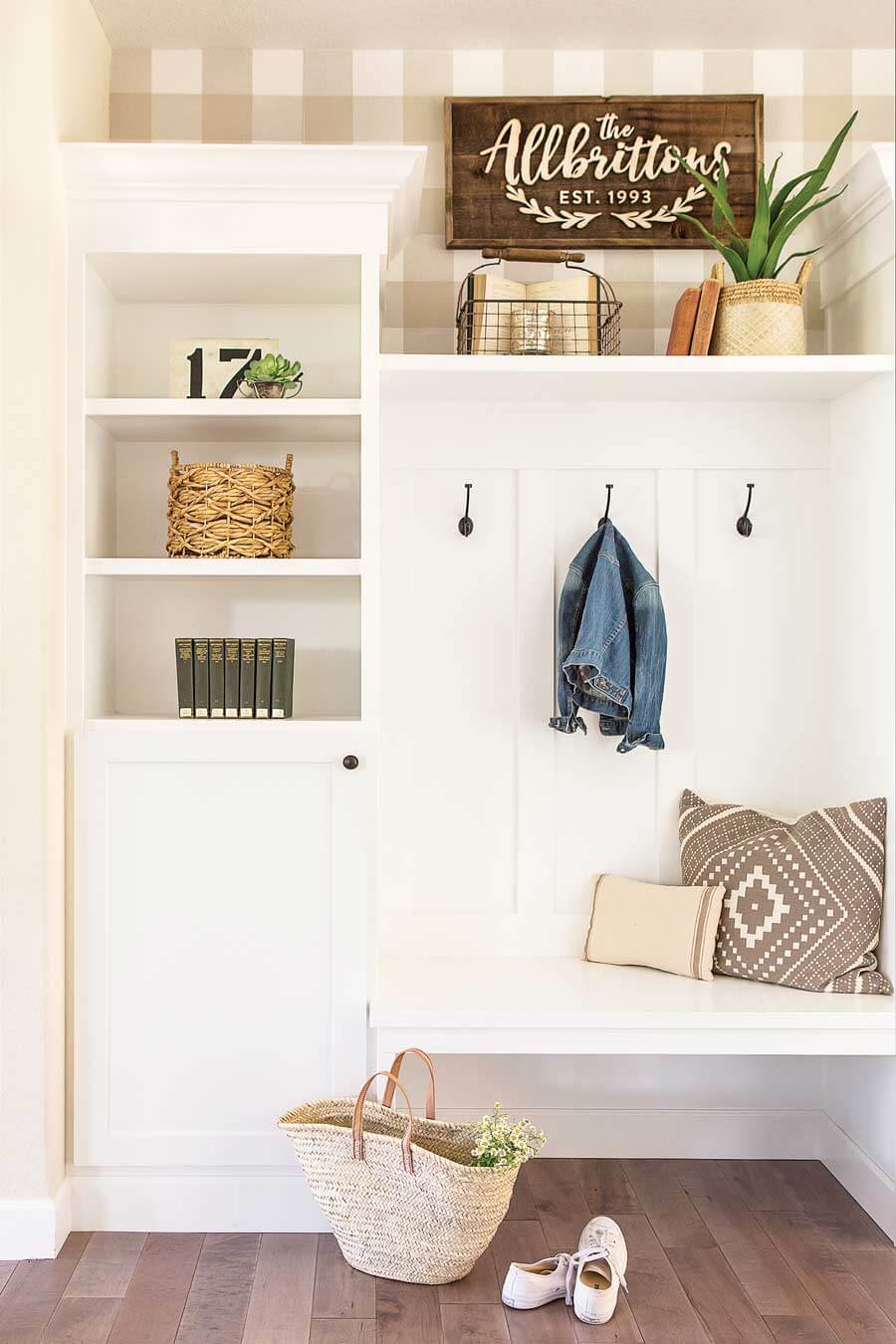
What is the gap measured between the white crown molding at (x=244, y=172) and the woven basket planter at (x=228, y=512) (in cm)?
57

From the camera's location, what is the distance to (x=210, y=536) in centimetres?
251

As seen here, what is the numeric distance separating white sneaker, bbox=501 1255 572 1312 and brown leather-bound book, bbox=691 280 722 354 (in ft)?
6.29

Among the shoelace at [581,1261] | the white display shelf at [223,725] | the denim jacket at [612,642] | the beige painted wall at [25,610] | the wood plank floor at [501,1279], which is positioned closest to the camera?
the wood plank floor at [501,1279]

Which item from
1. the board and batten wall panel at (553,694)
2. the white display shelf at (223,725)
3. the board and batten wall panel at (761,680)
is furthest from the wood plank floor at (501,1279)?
the white display shelf at (223,725)

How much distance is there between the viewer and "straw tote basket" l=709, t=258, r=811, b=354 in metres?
2.58

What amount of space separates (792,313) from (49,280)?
158 centimetres

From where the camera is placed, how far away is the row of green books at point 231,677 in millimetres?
2498

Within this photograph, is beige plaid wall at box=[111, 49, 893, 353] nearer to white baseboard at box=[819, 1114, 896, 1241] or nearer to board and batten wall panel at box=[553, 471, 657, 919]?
board and batten wall panel at box=[553, 471, 657, 919]

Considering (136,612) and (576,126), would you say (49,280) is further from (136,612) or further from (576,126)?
(576,126)

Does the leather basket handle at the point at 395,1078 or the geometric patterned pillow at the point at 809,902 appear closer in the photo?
the leather basket handle at the point at 395,1078

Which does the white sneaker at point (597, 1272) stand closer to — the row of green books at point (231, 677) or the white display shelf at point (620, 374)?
the row of green books at point (231, 677)

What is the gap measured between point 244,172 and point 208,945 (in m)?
1.60

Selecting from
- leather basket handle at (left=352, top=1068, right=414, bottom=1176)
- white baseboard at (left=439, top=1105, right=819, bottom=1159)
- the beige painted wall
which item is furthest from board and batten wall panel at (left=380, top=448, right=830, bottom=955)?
the beige painted wall

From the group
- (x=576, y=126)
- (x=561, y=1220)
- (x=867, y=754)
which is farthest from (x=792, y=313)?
(x=561, y=1220)
